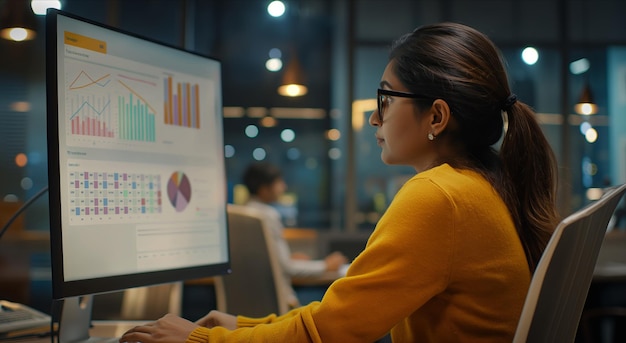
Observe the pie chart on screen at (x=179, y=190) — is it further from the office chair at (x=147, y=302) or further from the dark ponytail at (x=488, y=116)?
the office chair at (x=147, y=302)

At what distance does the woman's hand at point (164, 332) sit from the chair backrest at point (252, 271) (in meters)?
1.28

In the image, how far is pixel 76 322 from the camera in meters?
1.18

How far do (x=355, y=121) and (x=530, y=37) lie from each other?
6.88 feet

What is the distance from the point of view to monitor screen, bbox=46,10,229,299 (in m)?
1.06

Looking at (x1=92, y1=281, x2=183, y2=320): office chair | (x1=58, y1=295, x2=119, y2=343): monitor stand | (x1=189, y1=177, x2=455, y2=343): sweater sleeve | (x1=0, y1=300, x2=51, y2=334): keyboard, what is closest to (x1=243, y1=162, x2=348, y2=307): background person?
(x1=92, y1=281, x2=183, y2=320): office chair

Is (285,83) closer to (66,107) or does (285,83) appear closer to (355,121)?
(355,121)

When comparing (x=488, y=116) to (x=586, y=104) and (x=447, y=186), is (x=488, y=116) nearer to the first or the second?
(x=447, y=186)

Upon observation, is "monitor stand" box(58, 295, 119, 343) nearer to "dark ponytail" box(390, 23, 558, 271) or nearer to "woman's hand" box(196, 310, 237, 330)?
"woman's hand" box(196, 310, 237, 330)

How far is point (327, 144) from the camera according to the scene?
673 centimetres

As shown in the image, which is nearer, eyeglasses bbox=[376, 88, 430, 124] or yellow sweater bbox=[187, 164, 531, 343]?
yellow sweater bbox=[187, 164, 531, 343]

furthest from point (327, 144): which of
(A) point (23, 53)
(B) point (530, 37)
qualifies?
(A) point (23, 53)

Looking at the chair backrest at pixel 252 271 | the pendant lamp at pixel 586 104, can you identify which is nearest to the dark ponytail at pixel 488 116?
the chair backrest at pixel 252 271

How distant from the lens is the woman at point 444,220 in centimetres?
92

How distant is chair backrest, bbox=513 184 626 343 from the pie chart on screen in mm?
779
